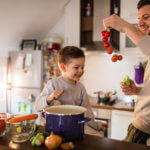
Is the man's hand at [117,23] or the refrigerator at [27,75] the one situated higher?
the man's hand at [117,23]

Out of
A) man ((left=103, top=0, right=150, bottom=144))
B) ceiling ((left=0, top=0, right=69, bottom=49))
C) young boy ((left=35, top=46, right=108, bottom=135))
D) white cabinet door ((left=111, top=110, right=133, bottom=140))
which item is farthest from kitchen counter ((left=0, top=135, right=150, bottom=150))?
ceiling ((left=0, top=0, right=69, bottom=49))

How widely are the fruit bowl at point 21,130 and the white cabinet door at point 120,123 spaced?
176 cm

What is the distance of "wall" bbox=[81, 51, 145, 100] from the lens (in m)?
2.73

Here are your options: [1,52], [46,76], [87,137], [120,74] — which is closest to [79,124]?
[87,137]

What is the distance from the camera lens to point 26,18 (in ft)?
9.15

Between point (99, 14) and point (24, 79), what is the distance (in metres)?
1.64

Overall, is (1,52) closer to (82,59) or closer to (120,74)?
(120,74)

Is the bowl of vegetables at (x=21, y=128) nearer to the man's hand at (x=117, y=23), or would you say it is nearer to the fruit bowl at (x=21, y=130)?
the fruit bowl at (x=21, y=130)

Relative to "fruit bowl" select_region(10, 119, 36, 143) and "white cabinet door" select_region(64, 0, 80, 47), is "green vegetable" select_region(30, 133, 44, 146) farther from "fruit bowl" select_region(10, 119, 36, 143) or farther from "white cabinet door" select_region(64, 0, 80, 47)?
"white cabinet door" select_region(64, 0, 80, 47)

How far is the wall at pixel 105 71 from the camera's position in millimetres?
2730

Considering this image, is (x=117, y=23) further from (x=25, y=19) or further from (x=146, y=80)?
(x=25, y=19)

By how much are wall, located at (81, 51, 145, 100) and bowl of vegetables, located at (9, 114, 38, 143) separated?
2.19m

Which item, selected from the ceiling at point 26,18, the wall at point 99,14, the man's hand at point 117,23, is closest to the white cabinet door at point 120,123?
the wall at point 99,14

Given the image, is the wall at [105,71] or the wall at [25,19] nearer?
the wall at [25,19]
